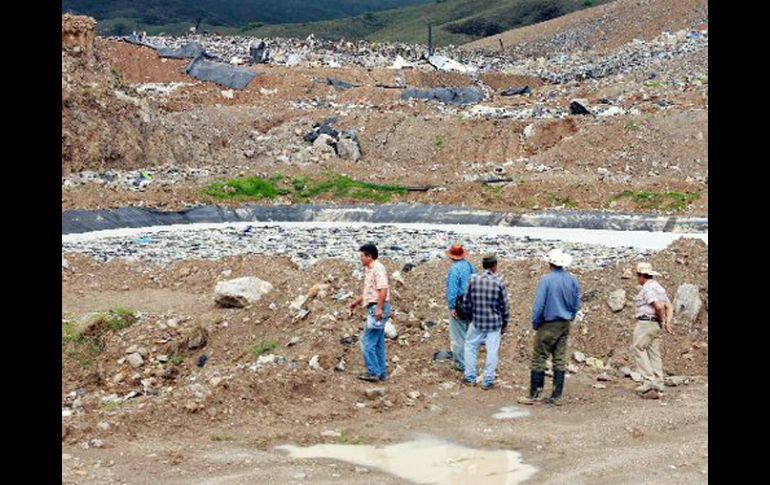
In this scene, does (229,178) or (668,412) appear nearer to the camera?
(668,412)

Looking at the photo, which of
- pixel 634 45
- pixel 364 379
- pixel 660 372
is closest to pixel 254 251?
pixel 364 379

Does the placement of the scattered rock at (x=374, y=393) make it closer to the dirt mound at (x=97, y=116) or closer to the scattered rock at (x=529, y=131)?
the dirt mound at (x=97, y=116)

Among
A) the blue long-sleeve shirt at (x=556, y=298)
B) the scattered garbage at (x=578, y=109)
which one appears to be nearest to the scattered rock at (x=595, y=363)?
the blue long-sleeve shirt at (x=556, y=298)

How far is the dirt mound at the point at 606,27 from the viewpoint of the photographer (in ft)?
191

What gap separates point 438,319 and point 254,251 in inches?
266

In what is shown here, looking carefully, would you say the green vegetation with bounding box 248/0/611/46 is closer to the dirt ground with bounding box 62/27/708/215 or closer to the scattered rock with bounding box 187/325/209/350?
the dirt ground with bounding box 62/27/708/215

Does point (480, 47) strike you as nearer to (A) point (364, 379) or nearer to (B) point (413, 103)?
(B) point (413, 103)

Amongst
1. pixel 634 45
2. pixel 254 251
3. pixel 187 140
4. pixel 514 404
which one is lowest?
pixel 514 404

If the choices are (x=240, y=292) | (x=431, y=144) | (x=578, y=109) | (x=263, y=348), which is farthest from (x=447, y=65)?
(x=263, y=348)

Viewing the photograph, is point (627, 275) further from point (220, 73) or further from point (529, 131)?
point (220, 73)

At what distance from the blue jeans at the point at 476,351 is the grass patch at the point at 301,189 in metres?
14.5
